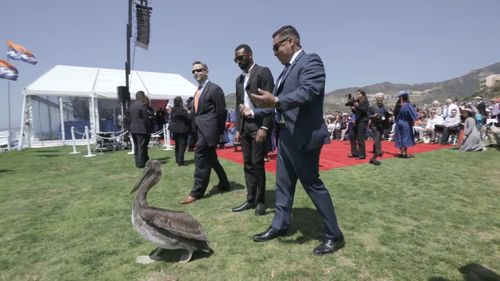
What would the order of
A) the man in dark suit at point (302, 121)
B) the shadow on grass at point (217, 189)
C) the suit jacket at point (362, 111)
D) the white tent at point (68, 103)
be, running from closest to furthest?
the man in dark suit at point (302, 121)
the shadow on grass at point (217, 189)
the suit jacket at point (362, 111)
the white tent at point (68, 103)

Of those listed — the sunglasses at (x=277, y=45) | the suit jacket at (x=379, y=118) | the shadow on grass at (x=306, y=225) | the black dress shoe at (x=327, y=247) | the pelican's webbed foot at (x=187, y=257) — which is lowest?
the pelican's webbed foot at (x=187, y=257)

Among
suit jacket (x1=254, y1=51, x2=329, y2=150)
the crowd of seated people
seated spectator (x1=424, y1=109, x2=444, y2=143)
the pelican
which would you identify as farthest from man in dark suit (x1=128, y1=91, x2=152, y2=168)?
seated spectator (x1=424, y1=109, x2=444, y2=143)

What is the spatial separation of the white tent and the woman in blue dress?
1393 centimetres

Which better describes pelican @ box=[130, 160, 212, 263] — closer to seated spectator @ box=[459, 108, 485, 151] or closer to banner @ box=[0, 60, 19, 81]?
seated spectator @ box=[459, 108, 485, 151]

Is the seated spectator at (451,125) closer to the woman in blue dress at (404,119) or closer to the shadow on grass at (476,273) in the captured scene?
the woman in blue dress at (404,119)

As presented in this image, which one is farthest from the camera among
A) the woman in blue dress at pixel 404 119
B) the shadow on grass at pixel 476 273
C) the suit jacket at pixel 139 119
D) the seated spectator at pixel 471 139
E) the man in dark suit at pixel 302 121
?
the seated spectator at pixel 471 139

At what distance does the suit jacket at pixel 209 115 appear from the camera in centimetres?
489

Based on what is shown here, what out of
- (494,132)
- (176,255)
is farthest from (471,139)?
(176,255)

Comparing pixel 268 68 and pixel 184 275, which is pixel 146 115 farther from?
pixel 184 275

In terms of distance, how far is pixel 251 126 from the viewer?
431 centimetres

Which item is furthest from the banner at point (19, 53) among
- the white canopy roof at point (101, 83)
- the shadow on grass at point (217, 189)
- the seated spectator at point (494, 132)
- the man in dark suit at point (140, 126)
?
the seated spectator at point (494, 132)

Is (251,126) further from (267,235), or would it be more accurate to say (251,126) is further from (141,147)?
(141,147)

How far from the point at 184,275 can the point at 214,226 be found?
1.18 meters

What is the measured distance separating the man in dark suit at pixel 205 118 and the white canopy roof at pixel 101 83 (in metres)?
14.8
